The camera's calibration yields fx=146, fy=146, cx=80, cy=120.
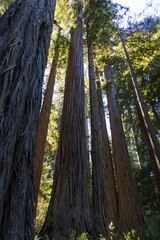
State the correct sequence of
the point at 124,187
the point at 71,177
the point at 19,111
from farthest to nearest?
the point at 124,187, the point at 71,177, the point at 19,111

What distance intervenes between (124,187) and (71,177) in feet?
13.1

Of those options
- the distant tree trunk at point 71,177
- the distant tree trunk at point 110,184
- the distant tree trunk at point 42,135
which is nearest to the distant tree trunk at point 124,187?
the distant tree trunk at point 110,184

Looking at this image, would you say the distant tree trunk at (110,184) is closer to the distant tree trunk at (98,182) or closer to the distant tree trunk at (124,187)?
the distant tree trunk at (124,187)

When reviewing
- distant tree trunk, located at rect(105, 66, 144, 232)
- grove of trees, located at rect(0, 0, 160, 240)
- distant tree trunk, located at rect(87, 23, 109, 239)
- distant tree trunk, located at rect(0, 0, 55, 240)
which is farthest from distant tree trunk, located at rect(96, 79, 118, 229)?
distant tree trunk, located at rect(0, 0, 55, 240)

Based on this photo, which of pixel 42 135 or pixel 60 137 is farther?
pixel 42 135

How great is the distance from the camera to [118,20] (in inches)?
295

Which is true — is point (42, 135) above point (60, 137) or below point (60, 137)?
above

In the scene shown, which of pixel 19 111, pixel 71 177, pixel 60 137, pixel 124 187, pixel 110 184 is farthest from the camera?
pixel 110 184

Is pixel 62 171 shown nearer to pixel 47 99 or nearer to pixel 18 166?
pixel 18 166

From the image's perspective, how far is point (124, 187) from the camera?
A: 243 inches

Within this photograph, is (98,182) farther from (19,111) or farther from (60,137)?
(19,111)

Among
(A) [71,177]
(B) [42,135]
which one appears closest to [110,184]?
(B) [42,135]

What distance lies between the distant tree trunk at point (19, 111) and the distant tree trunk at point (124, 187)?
18.5 feet

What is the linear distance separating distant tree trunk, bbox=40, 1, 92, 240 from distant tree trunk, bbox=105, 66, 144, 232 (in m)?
3.56
